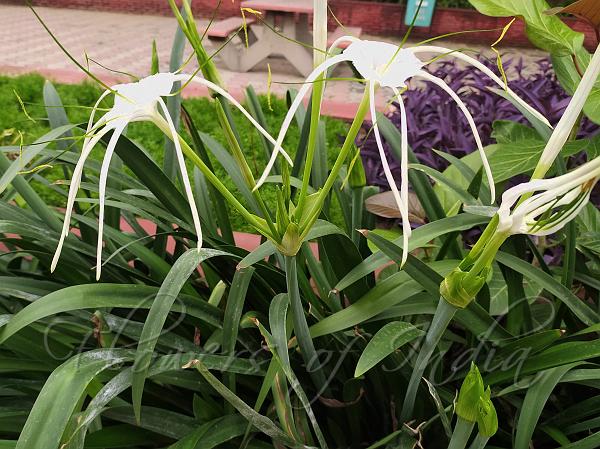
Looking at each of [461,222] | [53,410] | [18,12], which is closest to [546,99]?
[461,222]

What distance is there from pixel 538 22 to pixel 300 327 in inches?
20.9

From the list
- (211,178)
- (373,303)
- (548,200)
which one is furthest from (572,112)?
(373,303)

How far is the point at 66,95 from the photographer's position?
2.78 meters

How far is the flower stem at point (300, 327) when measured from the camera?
25.6 inches

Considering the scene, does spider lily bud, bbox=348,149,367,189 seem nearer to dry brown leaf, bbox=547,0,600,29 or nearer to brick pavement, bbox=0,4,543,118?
dry brown leaf, bbox=547,0,600,29

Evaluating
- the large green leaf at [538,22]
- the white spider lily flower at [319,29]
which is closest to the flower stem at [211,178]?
the white spider lily flower at [319,29]

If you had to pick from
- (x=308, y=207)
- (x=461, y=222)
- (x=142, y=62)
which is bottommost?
(x=142, y=62)

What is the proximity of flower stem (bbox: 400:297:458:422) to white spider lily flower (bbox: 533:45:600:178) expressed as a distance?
165 millimetres

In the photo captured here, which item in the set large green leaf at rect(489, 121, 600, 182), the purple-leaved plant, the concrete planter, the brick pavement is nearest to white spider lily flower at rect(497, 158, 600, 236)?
large green leaf at rect(489, 121, 600, 182)

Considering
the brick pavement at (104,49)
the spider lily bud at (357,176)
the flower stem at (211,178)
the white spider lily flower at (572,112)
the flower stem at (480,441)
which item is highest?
the white spider lily flower at (572,112)

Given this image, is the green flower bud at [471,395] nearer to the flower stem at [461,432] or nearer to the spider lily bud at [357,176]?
the flower stem at [461,432]

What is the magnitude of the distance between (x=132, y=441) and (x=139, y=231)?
16.7 inches

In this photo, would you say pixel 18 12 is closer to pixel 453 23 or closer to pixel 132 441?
pixel 453 23

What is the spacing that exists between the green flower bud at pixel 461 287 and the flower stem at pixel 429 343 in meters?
0.03
